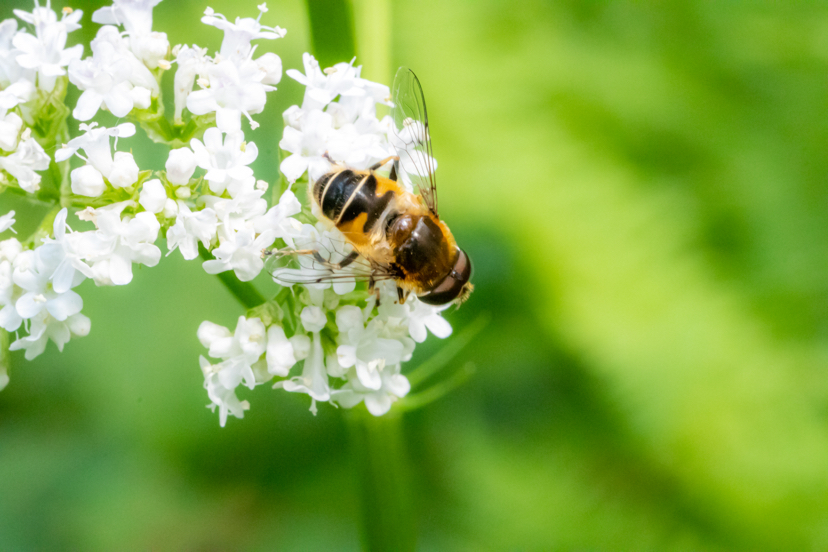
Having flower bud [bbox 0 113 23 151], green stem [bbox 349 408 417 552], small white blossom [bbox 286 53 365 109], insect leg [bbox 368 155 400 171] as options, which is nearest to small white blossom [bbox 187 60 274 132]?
small white blossom [bbox 286 53 365 109]

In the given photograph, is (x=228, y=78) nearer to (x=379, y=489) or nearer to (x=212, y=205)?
(x=212, y=205)

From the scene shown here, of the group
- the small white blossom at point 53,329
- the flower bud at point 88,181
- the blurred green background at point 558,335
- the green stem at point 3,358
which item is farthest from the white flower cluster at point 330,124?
the blurred green background at point 558,335

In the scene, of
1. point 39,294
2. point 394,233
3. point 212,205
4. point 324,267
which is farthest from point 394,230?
point 39,294

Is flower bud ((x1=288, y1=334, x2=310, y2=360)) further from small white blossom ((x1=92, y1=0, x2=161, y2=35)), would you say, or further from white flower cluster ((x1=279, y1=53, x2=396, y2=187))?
small white blossom ((x1=92, y1=0, x2=161, y2=35))

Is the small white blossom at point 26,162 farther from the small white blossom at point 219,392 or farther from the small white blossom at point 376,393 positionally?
the small white blossom at point 376,393

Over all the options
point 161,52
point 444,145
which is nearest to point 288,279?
point 161,52

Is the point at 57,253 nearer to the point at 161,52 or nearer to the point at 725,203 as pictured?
the point at 161,52
